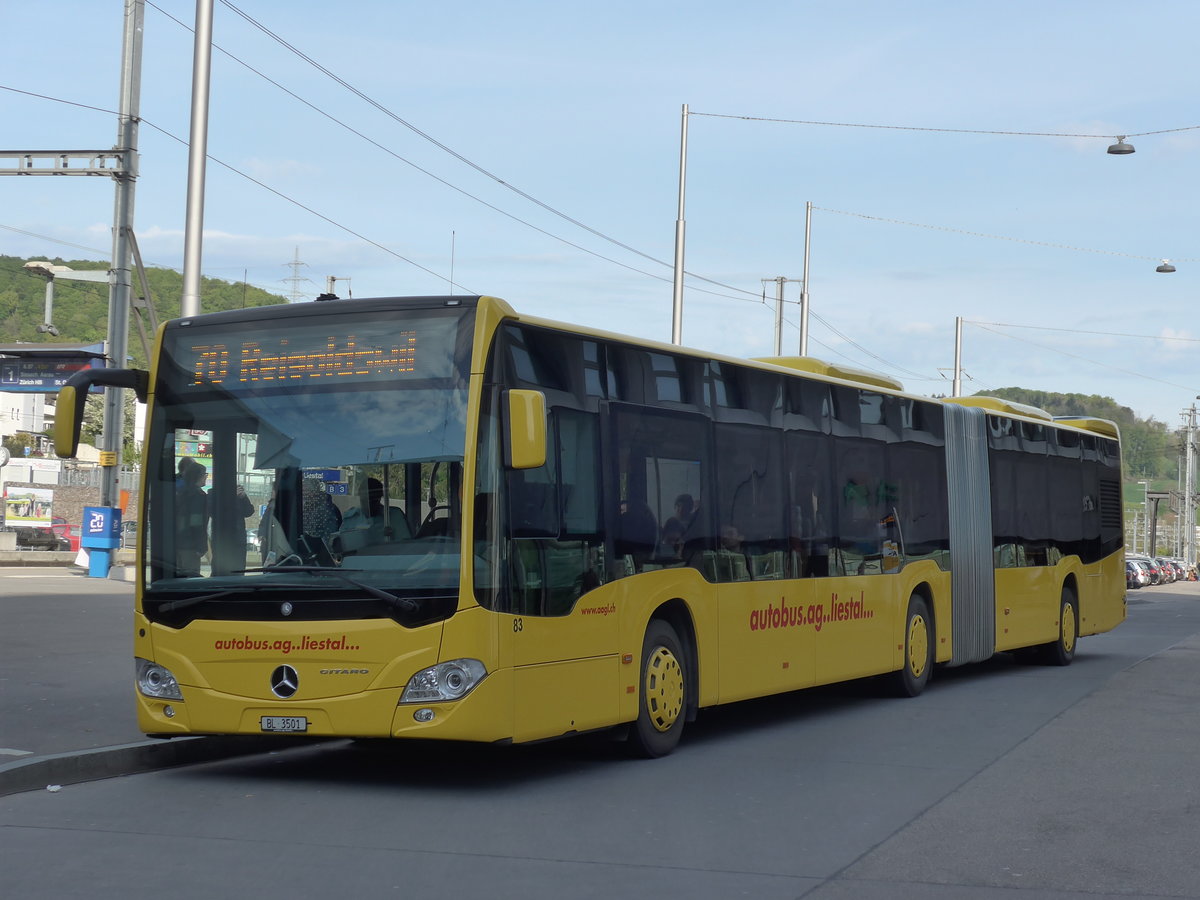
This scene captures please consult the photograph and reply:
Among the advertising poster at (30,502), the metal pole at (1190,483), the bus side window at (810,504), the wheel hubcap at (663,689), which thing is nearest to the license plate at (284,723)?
the wheel hubcap at (663,689)

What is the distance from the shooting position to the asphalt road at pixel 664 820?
686 centimetres

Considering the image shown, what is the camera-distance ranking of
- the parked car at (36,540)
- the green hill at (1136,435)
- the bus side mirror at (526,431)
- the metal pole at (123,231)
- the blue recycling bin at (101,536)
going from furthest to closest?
the green hill at (1136,435) < the parked car at (36,540) < the blue recycling bin at (101,536) < the metal pole at (123,231) < the bus side mirror at (526,431)

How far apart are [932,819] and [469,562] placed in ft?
9.69

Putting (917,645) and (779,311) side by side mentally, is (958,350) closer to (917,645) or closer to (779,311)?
(779,311)

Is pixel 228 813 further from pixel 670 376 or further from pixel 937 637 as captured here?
pixel 937 637

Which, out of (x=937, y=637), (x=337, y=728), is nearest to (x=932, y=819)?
(x=337, y=728)

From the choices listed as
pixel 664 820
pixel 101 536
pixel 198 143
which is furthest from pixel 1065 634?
pixel 101 536

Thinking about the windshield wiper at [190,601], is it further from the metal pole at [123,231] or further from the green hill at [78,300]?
the green hill at [78,300]

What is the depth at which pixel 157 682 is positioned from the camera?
963 centimetres

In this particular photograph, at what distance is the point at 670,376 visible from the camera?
37.4 feet

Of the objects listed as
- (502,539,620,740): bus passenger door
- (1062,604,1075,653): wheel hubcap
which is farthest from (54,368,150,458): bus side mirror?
(1062,604,1075,653): wheel hubcap

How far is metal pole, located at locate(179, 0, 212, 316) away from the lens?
57.5 ft

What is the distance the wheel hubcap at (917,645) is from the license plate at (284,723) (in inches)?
323

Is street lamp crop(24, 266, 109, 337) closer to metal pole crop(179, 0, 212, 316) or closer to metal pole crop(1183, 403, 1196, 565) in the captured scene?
metal pole crop(179, 0, 212, 316)
